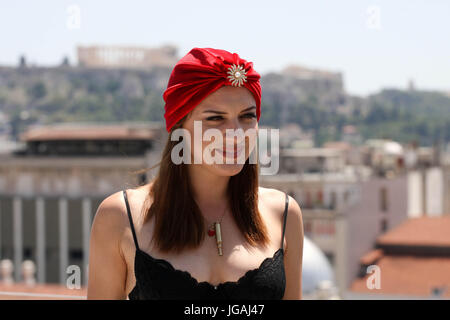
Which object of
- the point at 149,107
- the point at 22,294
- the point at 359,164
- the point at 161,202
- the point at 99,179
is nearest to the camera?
the point at 161,202

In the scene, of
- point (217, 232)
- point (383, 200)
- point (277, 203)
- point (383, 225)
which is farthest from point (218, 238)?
point (383, 200)

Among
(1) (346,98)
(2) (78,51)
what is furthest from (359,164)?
(2) (78,51)

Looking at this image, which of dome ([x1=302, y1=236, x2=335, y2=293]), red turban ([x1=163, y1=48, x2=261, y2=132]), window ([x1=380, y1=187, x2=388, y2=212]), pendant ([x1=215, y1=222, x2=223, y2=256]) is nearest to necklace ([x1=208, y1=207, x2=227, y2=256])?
pendant ([x1=215, y1=222, x2=223, y2=256])

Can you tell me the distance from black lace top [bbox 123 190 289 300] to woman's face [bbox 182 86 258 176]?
24 cm

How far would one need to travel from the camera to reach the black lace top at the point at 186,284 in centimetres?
180

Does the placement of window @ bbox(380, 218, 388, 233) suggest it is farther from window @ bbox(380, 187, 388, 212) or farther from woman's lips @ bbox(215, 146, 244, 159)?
woman's lips @ bbox(215, 146, 244, 159)

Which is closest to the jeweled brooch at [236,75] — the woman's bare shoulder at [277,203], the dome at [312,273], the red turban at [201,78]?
the red turban at [201,78]

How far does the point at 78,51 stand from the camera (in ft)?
333

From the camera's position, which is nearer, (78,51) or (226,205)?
(226,205)

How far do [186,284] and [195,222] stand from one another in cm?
17

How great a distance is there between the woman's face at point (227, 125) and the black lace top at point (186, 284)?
24 centimetres

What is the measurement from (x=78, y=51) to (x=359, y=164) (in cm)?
6762

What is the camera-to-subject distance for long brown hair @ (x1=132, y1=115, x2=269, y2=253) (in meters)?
1.86
